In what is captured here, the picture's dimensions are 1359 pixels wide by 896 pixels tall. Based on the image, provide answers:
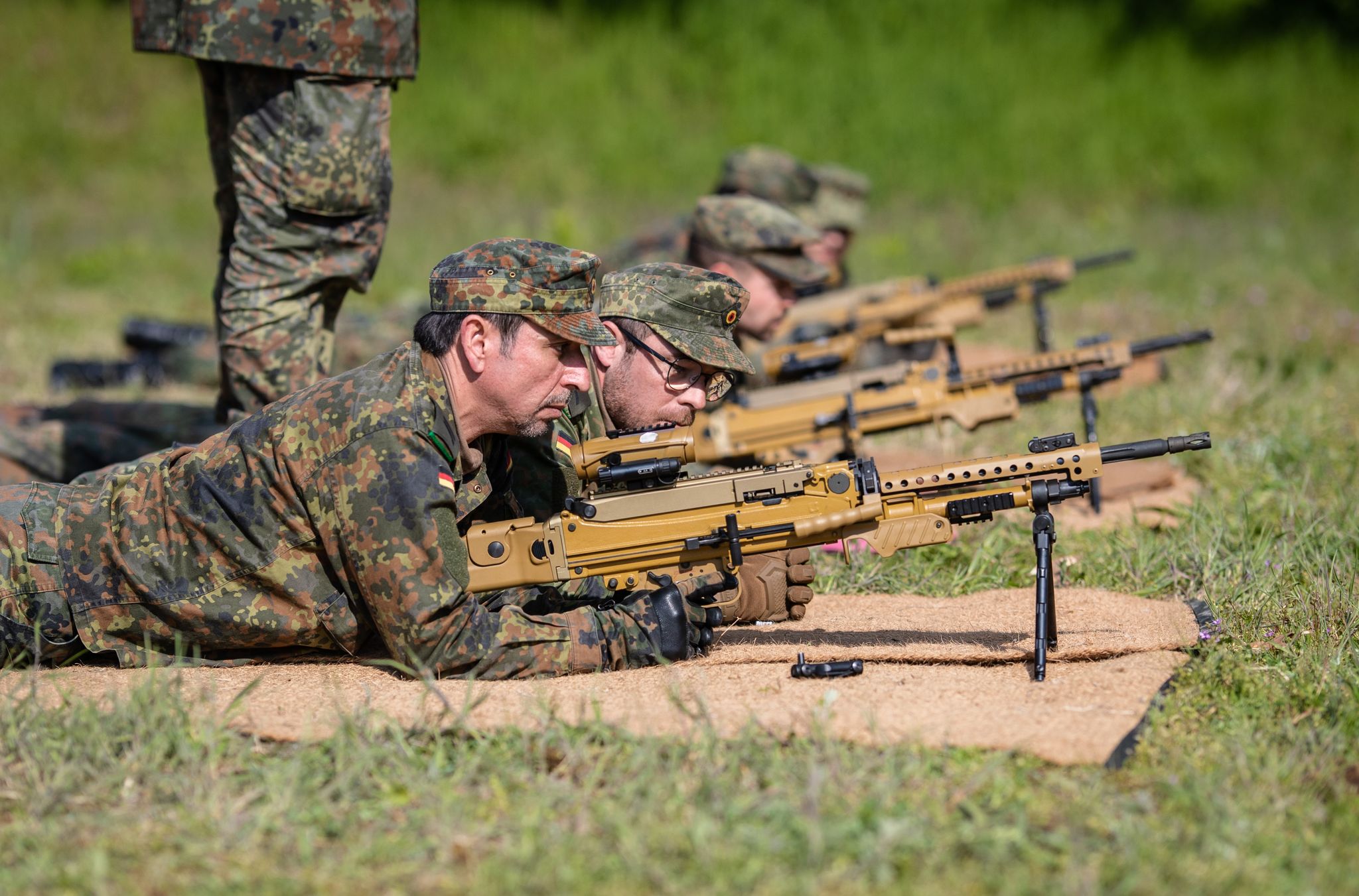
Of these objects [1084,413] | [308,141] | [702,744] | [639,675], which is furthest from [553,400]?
[1084,413]

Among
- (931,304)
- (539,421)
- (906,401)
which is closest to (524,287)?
(539,421)

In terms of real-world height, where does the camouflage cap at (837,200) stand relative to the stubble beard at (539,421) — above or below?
above

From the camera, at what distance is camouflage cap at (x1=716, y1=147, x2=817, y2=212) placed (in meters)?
8.77

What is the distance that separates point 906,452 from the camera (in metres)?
7.40

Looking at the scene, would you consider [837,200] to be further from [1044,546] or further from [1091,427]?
[1044,546]

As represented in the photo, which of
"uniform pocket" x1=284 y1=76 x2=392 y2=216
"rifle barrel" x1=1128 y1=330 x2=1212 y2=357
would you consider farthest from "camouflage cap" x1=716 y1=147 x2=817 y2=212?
"uniform pocket" x1=284 y1=76 x2=392 y2=216

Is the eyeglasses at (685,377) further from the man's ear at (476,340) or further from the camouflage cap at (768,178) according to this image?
the camouflage cap at (768,178)

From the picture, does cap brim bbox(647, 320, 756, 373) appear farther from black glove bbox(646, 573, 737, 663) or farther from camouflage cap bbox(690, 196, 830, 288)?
camouflage cap bbox(690, 196, 830, 288)

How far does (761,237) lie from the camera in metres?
6.46

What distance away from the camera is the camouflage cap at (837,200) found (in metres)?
9.55

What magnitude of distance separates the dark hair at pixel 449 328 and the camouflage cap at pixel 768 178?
5159mm

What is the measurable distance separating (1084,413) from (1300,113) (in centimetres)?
1269

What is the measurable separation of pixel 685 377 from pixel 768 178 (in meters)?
4.50

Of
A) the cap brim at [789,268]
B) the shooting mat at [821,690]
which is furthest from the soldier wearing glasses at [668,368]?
the cap brim at [789,268]
